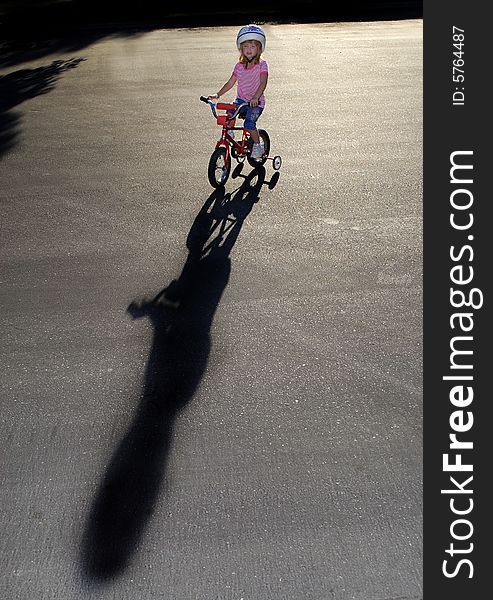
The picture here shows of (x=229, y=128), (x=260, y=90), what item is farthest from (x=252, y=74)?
(x=229, y=128)

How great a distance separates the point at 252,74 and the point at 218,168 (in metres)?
1.22

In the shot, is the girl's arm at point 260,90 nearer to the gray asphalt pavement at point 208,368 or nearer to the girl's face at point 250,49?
the girl's face at point 250,49

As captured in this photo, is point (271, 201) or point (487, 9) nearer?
point (271, 201)

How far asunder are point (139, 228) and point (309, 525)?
487 centimetres

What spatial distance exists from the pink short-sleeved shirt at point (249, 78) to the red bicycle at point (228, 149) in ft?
0.59

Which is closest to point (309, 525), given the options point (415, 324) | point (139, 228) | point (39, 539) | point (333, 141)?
point (39, 539)

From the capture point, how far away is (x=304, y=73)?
53.2 feet

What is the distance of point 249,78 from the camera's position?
30.0 feet

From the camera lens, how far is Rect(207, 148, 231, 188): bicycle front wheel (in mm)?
9047

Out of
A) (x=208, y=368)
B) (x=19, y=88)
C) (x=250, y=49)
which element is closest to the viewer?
(x=208, y=368)

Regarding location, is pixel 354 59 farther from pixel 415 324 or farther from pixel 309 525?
pixel 309 525

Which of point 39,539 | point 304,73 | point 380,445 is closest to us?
point 39,539

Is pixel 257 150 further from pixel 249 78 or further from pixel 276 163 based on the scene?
pixel 249 78

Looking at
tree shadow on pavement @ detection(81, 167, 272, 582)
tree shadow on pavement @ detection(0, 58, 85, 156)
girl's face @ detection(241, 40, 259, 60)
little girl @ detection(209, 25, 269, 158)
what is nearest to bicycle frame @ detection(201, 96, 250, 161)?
little girl @ detection(209, 25, 269, 158)
